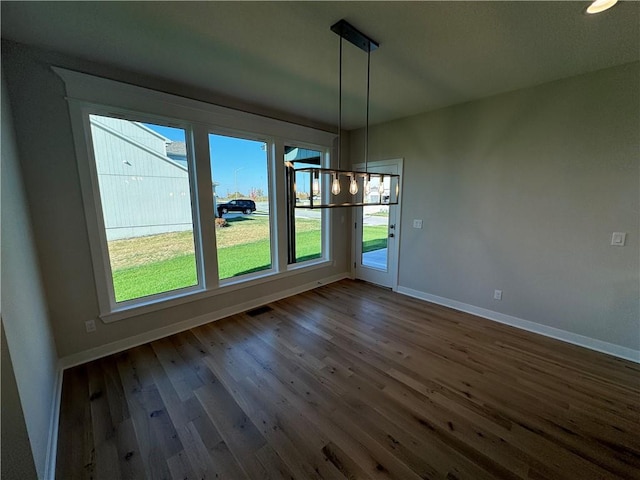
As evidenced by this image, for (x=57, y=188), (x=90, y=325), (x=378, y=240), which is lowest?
(x=90, y=325)

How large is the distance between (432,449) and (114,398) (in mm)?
2336

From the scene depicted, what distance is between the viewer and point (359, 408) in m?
1.88

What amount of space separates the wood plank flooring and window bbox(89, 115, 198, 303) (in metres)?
0.72

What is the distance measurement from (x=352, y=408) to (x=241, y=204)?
2716 millimetres

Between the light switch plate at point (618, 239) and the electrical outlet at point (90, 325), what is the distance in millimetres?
5065

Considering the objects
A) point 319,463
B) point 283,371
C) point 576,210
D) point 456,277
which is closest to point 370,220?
point 456,277

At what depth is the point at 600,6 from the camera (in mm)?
1554

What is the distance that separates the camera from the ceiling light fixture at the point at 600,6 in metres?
1.51

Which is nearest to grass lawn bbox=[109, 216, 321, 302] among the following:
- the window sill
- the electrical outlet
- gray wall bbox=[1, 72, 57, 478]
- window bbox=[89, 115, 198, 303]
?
window bbox=[89, 115, 198, 303]

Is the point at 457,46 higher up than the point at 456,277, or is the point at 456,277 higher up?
the point at 457,46

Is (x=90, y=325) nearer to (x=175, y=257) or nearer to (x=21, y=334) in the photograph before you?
(x=175, y=257)

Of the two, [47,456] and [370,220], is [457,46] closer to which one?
[370,220]

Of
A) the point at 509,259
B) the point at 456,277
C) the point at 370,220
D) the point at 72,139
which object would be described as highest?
the point at 72,139

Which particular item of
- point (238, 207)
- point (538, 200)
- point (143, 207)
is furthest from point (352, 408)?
point (538, 200)
